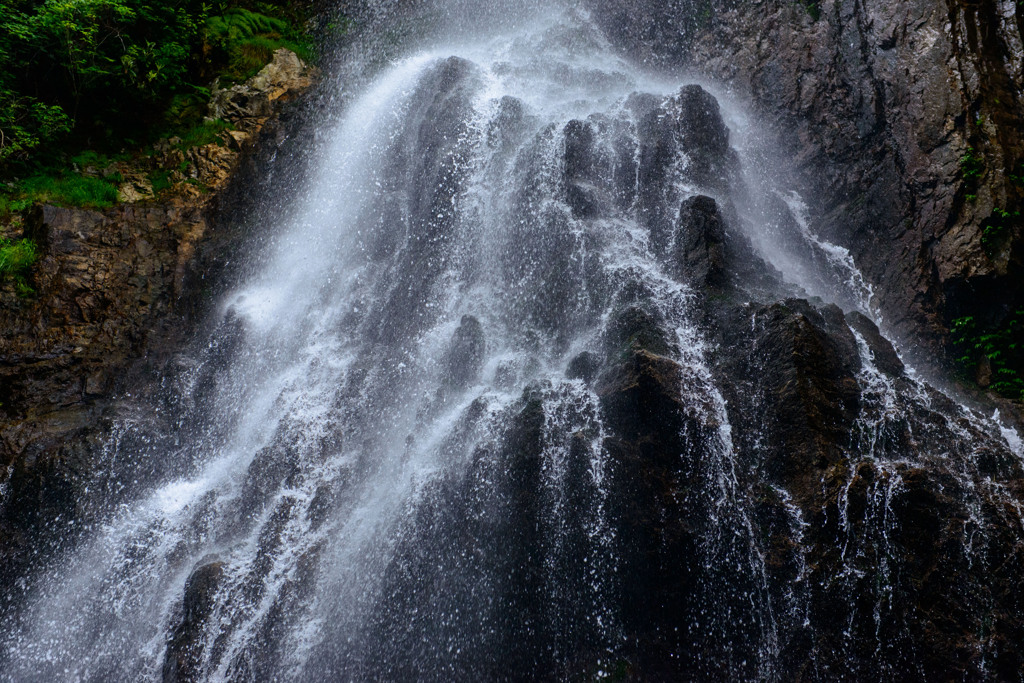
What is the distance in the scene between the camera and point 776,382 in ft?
22.7

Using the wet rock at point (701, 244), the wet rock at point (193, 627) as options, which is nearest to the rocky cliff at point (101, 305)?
the wet rock at point (193, 627)

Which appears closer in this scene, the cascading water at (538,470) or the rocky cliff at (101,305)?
the cascading water at (538,470)

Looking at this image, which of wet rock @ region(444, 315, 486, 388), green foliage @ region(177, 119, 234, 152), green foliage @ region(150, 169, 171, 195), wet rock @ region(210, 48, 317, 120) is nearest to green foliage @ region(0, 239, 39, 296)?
green foliage @ region(150, 169, 171, 195)

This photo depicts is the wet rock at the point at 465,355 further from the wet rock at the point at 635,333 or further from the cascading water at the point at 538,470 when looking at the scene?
the wet rock at the point at 635,333

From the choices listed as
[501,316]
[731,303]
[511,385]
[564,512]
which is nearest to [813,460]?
[731,303]

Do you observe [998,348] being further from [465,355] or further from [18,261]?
[18,261]

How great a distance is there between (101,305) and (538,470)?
8145 mm

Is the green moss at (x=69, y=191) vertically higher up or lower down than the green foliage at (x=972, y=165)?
higher up

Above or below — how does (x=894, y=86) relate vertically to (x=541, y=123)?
below

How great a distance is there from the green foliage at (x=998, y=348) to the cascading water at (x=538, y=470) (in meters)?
1.48

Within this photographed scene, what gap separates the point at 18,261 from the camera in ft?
31.1

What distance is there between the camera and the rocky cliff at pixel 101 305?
8.45 m

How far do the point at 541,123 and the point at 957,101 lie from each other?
6.99 metres

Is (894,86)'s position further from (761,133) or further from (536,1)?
(536,1)
